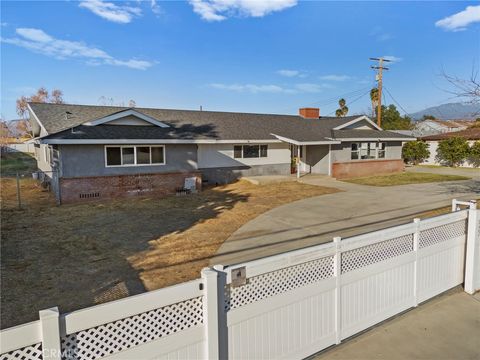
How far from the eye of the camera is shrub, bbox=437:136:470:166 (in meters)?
31.2

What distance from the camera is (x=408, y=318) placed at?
17.0ft

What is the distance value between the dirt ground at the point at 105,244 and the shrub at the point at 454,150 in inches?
871

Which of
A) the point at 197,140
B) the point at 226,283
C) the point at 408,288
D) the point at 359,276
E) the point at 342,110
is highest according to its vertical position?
the point at 342,110

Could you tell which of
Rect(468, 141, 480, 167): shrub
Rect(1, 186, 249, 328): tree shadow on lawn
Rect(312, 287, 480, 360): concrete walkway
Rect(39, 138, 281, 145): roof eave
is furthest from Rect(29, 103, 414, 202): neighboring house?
Rect(312, 287, 480, 360): concrete walkway

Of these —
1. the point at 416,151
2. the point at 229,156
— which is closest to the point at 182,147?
the point at 229,156

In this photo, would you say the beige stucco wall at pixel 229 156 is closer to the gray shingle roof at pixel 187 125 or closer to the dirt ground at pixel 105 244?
the gray shingle roof at pixel 187 125

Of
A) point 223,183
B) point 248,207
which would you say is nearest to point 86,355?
point 248,207

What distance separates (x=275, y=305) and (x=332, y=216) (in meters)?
8.99

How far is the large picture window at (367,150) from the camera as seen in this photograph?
25.2m

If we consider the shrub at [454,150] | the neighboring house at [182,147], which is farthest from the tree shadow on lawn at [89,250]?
the shrub at [454,150]

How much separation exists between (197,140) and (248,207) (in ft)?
20.9

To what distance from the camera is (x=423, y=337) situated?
4691 millimetres

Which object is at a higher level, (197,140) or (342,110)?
(342,110)

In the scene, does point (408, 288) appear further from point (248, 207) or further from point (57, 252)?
point (248, 207)
